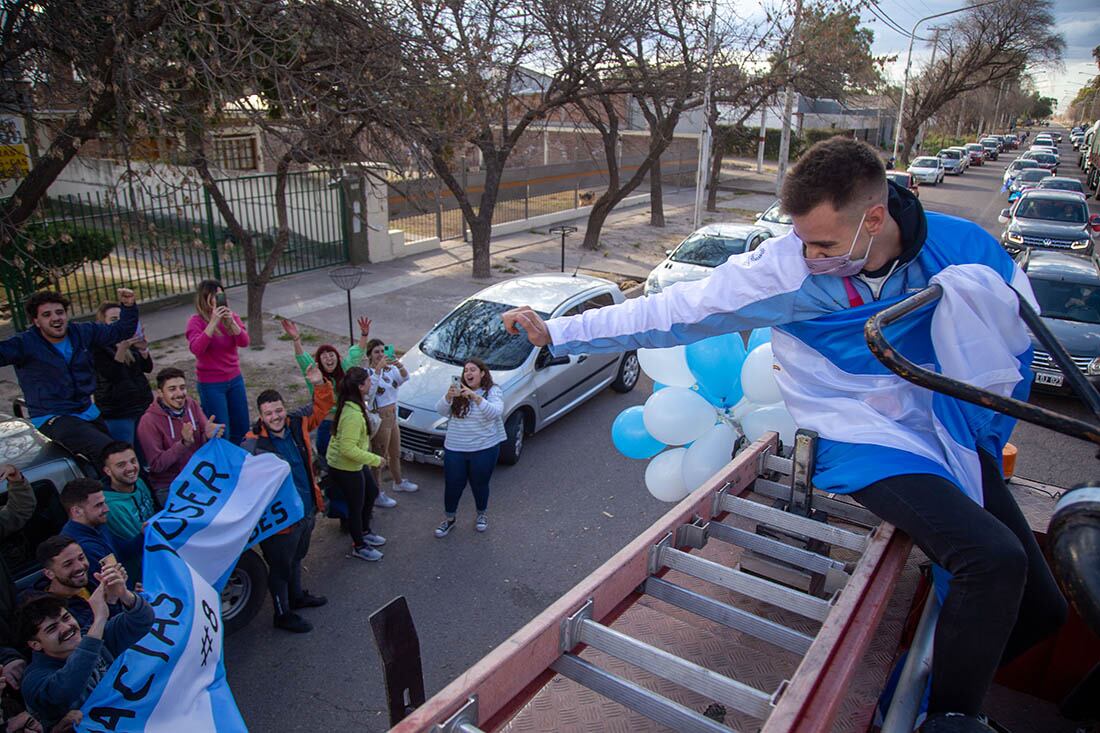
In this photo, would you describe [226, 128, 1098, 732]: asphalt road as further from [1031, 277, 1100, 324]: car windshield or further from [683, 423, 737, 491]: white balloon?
[1031, 277, 1100, 324]: car windshield

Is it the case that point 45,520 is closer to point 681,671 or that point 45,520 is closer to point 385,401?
point 385,401

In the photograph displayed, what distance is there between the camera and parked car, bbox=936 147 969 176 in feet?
149

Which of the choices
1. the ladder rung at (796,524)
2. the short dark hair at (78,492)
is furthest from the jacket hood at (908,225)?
the short dark hair at (78,492)

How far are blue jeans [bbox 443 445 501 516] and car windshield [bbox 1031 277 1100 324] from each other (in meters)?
9.20

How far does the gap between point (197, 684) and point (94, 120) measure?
17.7 feet

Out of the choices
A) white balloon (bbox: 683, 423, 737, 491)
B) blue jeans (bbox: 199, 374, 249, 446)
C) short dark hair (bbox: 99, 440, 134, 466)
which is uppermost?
white balloon (bbox: 683, 423, 737, 491)

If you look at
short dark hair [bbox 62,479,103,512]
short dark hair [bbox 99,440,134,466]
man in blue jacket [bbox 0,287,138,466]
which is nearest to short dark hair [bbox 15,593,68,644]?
short dark hair [bbox 62,479,103,512]

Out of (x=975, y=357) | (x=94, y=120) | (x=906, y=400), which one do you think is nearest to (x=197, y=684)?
(x=906, y=400)

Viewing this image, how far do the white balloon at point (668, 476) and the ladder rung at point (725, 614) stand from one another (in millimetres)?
2288

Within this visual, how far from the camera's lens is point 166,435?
568 cm

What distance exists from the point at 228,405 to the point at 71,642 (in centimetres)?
423

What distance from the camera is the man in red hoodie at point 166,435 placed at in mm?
5605

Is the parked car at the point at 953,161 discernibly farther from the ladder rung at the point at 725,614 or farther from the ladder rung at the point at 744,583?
the ladder rung at the point at 725,614

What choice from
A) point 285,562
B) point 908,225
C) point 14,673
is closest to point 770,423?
point 908,225
